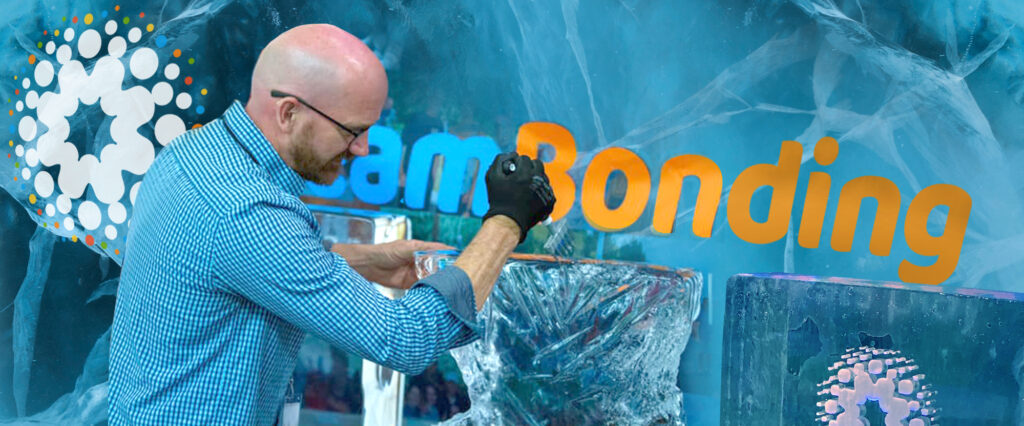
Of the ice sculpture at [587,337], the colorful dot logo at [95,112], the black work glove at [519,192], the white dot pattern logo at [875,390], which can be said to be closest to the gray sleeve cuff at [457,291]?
the black work glove at [519,192]

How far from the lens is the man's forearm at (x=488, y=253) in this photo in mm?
1519

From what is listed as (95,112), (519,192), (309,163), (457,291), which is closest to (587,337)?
(519,192)

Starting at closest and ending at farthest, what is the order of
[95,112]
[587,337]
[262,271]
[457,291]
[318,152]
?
[262,271]
[457,291]
[318,152]
[587,337]
[95,112]

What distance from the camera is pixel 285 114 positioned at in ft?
4.96

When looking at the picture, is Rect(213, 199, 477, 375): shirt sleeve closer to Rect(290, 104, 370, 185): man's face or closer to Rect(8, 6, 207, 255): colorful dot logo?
Rect(290, 104, 370, 185): man's face

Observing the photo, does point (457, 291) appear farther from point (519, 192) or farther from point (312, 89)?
point (312, 89)

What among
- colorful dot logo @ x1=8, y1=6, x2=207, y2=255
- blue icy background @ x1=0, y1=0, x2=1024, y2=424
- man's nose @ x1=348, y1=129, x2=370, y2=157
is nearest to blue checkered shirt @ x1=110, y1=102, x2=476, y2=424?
man's nose @ x1=348, y1=129, x2=370, y2=157

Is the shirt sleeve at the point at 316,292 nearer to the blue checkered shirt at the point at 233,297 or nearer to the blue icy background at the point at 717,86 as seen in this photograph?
the blue checkered shirt at the point at 233,297

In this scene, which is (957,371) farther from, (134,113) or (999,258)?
(134,113)

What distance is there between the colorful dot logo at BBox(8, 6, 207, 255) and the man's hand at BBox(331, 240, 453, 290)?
76cm

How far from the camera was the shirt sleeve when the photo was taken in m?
Result: 1.35

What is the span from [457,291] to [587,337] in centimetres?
53

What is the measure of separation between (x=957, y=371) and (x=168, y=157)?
4.08 feet

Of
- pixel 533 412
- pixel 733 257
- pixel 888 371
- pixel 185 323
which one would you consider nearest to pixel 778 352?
pixel 888 371
